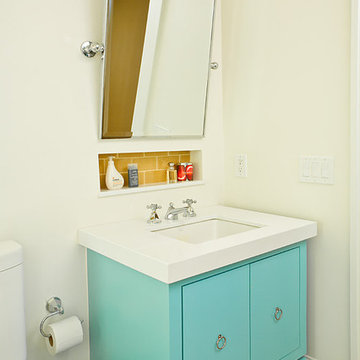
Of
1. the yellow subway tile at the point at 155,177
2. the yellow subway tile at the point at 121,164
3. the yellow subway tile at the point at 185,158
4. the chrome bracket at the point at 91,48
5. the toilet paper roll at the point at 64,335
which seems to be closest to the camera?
the toilet paper roll at the point at 64,335

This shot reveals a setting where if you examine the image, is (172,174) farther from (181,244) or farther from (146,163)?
(181,244)

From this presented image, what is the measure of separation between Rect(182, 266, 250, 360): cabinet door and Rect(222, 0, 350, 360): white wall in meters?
0.48

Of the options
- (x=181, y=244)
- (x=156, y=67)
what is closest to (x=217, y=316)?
(x=181, y=244)

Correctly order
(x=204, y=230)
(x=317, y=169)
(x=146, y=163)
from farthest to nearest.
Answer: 1. (x=146, y=163)
2. (x=204, y=230)
3. (x=317, y=169)

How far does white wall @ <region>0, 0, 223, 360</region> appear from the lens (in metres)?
1.51

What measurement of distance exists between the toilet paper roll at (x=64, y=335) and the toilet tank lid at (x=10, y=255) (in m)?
0.33

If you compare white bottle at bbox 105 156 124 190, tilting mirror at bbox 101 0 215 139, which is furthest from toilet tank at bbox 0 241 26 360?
tilting mirror at bbox 101 0 215 139

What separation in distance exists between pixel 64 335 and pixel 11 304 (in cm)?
28

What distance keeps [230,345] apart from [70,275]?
71 centimetres

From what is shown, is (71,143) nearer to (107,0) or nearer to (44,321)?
(107,0)

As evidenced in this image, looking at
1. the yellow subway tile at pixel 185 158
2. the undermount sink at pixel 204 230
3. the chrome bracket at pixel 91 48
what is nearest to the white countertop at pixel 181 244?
the undermount sink at pixel 204 230

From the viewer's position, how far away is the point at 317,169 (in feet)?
5.85

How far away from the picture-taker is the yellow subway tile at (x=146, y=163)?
2.01 meters

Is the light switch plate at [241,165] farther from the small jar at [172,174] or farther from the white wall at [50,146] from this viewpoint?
the white wall at [50,146]
